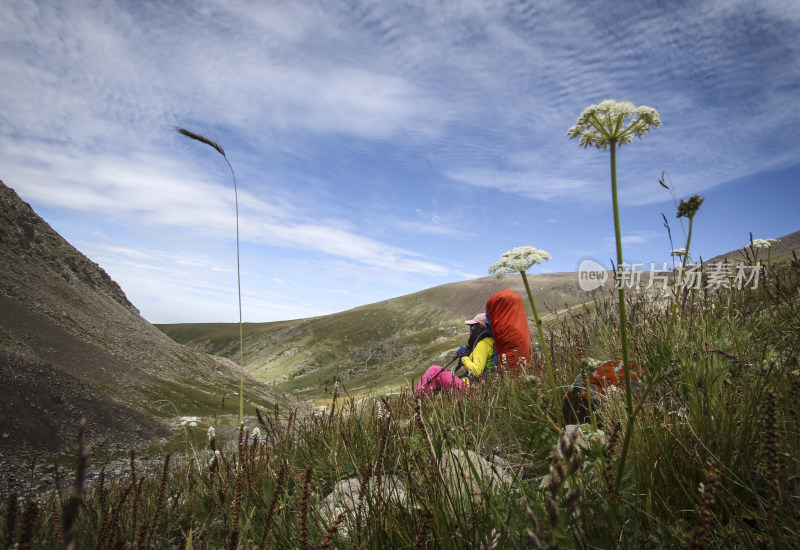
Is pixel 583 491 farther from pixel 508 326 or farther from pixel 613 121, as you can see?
pixel 508 326

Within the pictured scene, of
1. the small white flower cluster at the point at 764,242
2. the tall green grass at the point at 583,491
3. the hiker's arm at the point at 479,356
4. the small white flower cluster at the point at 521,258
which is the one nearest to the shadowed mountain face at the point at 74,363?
the hiker's arm at the point at 479,356

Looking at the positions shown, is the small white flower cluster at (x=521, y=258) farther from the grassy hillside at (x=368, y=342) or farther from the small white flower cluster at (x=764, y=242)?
the grassy hillside at (x=368, y=342)

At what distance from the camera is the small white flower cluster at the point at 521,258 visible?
2738 millimetres

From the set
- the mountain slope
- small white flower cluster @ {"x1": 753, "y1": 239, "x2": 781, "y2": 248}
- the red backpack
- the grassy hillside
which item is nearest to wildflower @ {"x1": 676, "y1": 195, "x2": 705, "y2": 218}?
the red backpack

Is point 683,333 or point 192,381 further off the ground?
point 683,333

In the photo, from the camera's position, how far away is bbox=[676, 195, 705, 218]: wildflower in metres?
2.46

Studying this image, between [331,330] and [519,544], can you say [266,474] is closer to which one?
[519,544]

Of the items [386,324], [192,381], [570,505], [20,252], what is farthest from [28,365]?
[386,324]

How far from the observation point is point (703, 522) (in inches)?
44.0

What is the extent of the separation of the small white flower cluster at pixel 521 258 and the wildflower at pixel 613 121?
899mm

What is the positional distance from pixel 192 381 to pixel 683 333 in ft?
169

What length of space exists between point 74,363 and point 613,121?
41934 millimetres

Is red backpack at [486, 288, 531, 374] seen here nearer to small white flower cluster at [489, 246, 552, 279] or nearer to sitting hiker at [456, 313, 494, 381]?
sitting hiker at [456, 313, 494, 381]

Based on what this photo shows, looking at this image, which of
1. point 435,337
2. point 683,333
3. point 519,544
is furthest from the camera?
point 435,337
